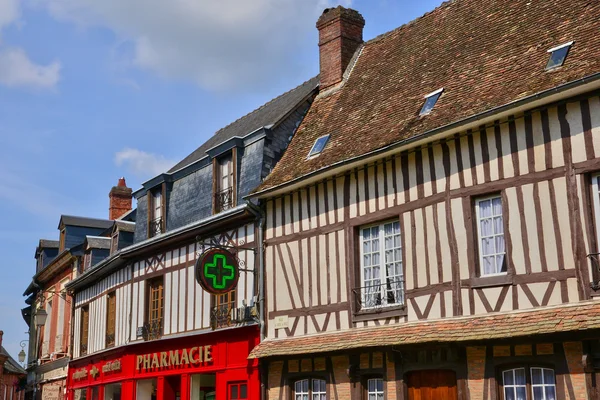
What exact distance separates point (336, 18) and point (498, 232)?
6438mm

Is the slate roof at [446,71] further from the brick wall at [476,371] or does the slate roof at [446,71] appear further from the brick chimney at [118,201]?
the brick chimney at [118,201]

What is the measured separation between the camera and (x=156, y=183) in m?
16.6

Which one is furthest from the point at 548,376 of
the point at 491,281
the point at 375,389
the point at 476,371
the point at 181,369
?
the point at 181,369

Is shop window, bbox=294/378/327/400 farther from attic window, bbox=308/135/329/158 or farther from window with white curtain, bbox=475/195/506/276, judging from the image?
attic window, bbox=308/135/329/158

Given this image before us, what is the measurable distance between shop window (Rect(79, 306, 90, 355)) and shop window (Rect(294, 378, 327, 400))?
976 centimetres

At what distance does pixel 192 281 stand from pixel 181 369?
5.80ft

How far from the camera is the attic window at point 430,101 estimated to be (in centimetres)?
1084

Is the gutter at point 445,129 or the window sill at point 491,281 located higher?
the gutter at point 445,129

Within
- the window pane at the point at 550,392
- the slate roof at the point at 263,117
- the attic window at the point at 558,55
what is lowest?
the window pane at the point at 550,392

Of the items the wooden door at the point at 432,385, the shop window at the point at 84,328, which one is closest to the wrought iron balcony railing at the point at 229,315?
the wooden door at the point at 432,385

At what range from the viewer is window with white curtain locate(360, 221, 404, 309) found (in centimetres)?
1067

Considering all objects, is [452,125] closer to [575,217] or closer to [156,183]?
[575,217]

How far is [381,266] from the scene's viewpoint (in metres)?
10.9

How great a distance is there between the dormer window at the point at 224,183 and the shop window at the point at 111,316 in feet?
16.6
